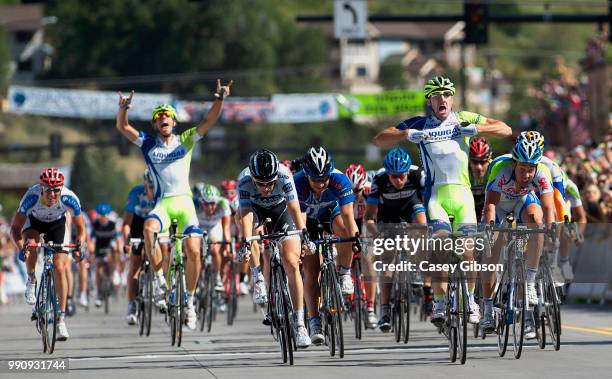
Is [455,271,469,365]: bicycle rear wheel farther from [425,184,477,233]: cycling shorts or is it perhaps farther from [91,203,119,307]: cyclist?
[91,203,119,307]: cyclist

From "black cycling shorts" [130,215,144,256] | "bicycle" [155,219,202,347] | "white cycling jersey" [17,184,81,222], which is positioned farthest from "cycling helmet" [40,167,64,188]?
"black cycling shorts" [130,215,144,256]

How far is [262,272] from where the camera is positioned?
565 inches

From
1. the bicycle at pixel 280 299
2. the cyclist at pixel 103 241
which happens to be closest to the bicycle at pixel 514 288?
the bicycle at pixel 280 299

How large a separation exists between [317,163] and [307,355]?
1820 mm

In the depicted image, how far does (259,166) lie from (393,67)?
138013 millimetres

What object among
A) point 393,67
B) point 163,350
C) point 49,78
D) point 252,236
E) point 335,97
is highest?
point 393,67

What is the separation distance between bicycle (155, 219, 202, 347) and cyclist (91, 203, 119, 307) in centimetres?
1024

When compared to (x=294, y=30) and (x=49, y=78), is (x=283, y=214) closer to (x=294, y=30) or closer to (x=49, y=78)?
(x=49, y=78)

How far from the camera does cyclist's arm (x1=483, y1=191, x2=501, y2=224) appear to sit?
13818mm

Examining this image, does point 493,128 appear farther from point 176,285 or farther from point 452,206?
point 176,285

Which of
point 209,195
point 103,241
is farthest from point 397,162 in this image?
point 103,241

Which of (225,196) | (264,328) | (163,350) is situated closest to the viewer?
(163,350)


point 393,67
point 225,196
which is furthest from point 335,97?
point 393,67

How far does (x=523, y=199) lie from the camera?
14.0 m
